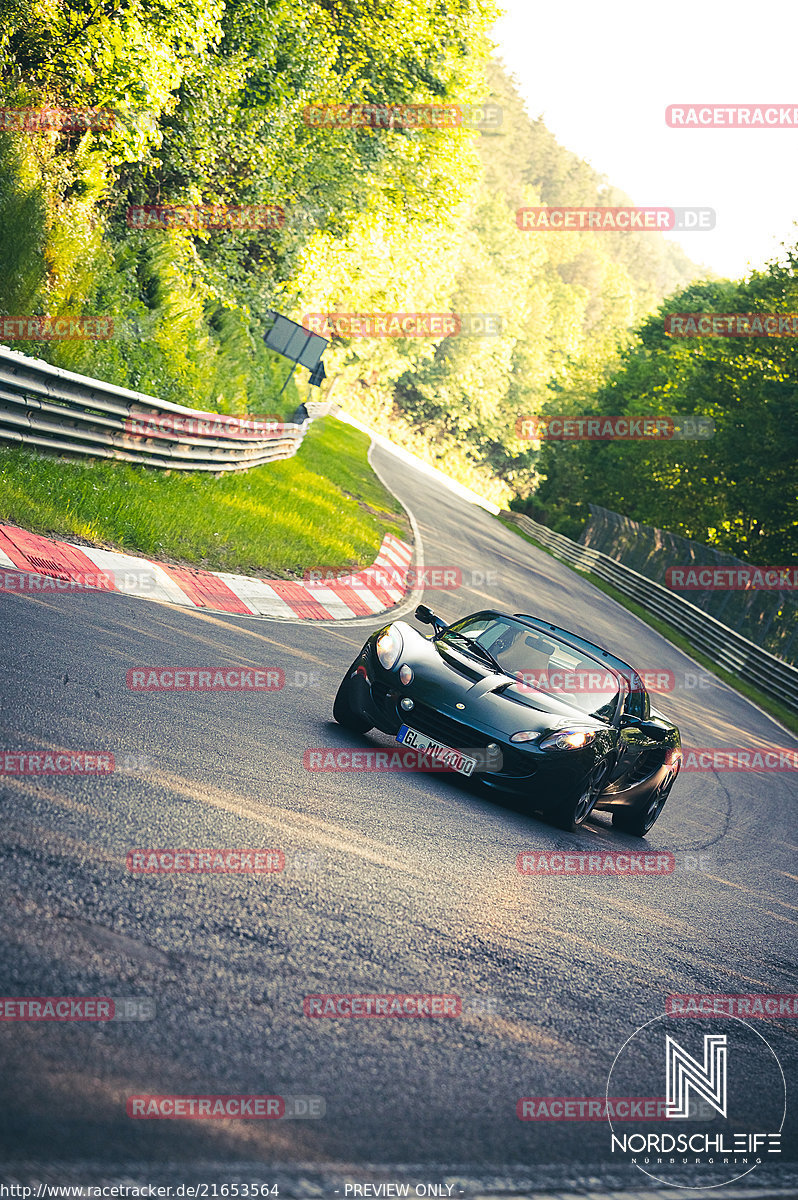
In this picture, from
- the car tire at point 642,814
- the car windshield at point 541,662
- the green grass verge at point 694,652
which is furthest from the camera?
the green grass verge at point 694,652

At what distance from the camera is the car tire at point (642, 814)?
9.18 metres

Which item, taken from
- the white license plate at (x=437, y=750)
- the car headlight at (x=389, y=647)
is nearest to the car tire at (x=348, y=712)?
the car headlight at (x=389, y=647)

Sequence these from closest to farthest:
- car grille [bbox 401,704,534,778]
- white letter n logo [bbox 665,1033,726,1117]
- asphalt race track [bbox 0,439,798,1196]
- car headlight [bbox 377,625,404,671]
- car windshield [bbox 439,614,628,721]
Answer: asphalt race track [bbox 0,439,798,1196] < white letter n logo [bbox 665,1033,726,1117] < car grille [bbox 401,704,534,778] < car headlight [bbox 377,625,404,671] < car windshield [bbox 439,614,628,721]

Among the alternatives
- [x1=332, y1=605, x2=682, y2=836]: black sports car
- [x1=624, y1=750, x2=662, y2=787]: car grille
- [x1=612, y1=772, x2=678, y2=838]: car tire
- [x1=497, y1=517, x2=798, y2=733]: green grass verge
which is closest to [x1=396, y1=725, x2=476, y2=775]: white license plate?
[x1=332, y1=605, x2=682, y2=836]: black sports car

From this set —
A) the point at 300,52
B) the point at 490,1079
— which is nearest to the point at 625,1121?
the point at 490,1079

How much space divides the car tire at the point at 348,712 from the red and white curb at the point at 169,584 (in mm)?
2467

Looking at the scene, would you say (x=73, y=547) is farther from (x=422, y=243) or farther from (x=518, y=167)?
(x=518, y=167)

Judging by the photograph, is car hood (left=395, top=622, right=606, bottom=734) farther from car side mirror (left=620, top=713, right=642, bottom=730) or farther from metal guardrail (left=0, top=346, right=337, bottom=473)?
metal guardrail (left=0, top=346, right=337, bottom=473)

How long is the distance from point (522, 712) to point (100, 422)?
6445 mm

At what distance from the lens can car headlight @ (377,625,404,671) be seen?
7926mm

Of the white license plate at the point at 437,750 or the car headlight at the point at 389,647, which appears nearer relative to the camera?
the white license plate at the point at 437,750

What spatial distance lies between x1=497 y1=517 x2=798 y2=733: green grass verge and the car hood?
650 inches

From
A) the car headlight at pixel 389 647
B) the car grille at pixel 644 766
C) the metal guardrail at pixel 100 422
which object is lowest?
the car grille at pixel 644 766

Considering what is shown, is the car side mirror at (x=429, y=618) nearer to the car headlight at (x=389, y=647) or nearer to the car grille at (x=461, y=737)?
the car headlight at (x=389, y=647)
